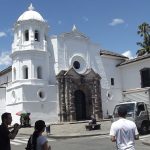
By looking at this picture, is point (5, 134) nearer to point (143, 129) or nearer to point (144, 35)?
point (143, 129)

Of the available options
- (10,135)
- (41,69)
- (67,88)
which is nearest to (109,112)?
(67,88)

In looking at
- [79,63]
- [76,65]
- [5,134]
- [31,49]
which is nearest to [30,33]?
[31,49]

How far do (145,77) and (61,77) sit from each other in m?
9.94

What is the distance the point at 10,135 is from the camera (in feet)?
22.2

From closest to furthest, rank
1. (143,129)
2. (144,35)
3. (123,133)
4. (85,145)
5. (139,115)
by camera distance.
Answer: (123,133), (85,145), (139,115), (143,129), (144,35)

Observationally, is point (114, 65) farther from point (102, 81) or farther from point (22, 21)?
point (22, 21)

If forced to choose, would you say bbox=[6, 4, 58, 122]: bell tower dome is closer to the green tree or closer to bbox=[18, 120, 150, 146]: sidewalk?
bbox=[18, 120, 150, 146]: sidewalk

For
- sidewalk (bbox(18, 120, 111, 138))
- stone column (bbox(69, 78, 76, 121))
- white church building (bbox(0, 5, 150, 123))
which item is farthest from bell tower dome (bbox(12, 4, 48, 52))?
sidewalk (bbox(18, 120, 111, 138))

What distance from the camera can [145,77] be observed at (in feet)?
135

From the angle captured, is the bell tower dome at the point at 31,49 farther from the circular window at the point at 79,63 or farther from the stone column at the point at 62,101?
the circular window at the point at 79,63

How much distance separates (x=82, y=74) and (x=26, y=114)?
8508 mm

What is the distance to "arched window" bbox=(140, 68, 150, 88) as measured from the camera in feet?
134

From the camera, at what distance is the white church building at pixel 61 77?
124 ft

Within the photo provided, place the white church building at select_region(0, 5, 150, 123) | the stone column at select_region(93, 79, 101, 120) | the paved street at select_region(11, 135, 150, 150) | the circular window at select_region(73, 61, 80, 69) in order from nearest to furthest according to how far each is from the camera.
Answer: the paved street at select_region(11, 135, 150, 150)
the white church building at select_region(0, 5, 150, 123)
the stone column at select_region(93, 79, 101, 120)
the circular window at select_region(73, 61, 80, 69)
